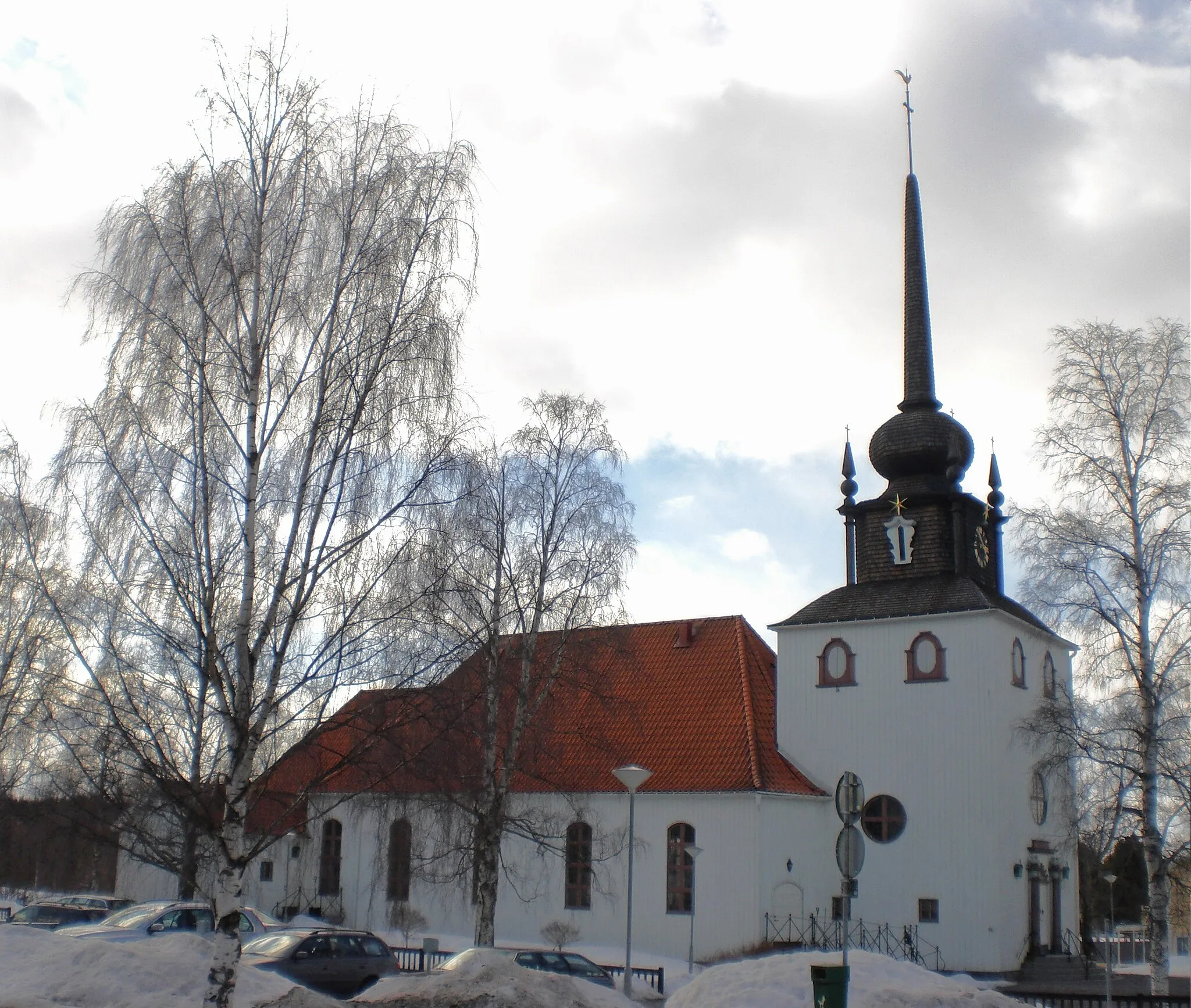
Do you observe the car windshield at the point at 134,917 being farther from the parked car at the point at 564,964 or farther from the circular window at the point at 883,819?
the circular window at the point at 883,819

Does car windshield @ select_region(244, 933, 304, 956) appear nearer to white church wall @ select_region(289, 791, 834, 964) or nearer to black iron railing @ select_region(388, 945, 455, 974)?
black iron railing @ select_region(388, 945, 455, 974)

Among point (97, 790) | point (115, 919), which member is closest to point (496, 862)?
point (115, 919)

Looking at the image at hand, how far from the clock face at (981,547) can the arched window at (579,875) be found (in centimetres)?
1267

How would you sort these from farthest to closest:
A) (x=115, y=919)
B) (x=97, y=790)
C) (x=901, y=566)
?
(x=901, y=566) < (x=115, y=919) < (x=97, y=790)

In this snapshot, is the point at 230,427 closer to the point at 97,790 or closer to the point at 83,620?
the point at 83,620

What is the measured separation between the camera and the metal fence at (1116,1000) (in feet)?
56.9

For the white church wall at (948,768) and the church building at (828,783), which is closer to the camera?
the white church wall at (948,768)

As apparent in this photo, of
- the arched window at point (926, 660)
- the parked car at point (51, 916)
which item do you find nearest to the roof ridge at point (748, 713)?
the arched window at point (926, 660)

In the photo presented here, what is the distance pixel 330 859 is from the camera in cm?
3344

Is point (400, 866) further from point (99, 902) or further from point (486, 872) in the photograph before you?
point (486, 872)

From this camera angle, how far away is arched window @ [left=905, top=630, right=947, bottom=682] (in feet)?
94.2

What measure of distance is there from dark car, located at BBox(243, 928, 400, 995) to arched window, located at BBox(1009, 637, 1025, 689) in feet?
55.5

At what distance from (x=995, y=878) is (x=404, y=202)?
21691mm

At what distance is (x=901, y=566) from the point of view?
101ft
